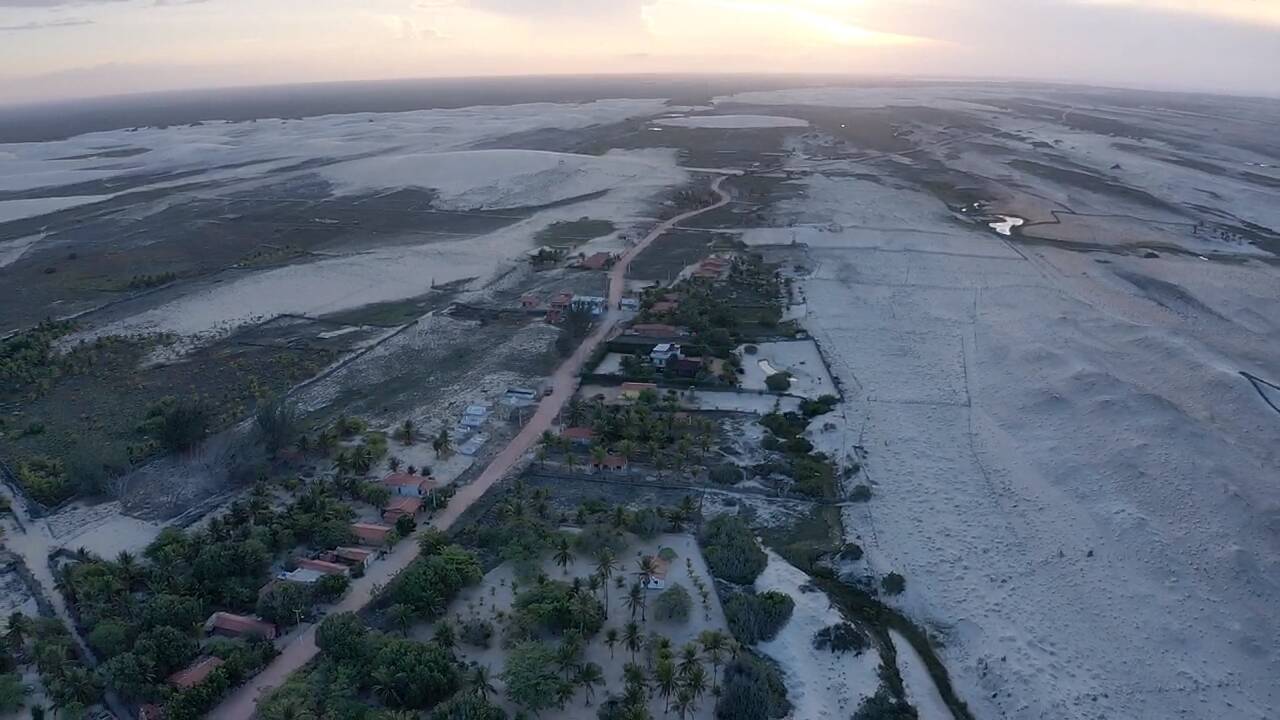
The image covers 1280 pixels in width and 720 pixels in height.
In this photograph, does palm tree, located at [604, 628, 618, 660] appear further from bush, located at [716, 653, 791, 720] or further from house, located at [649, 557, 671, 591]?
bush, located at [716, 653, 791, 720]

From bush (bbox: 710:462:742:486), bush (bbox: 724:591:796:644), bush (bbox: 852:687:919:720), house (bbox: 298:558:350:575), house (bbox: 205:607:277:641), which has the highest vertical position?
bush (bbox: 710:462:742:486)

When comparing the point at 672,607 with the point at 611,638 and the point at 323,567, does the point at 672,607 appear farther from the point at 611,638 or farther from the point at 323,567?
the point at 323,567

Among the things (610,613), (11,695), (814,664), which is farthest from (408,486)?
(814,664)

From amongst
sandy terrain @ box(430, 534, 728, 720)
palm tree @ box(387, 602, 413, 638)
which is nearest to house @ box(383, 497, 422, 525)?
sandy terrain @ box(430, 534, 728, 720)

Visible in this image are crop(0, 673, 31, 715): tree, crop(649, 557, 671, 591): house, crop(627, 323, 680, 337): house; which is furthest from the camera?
crop(627, 323, 680, 337): house

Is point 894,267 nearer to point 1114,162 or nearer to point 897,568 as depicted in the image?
point 897,568
